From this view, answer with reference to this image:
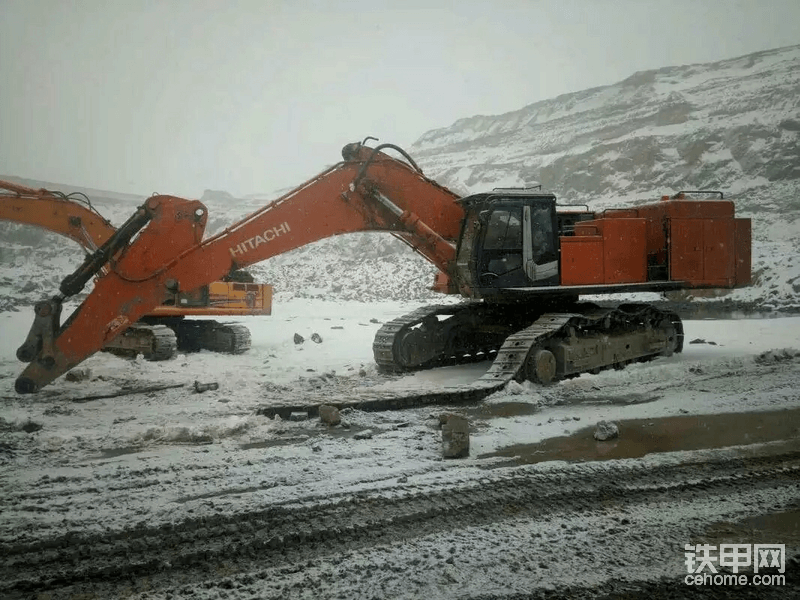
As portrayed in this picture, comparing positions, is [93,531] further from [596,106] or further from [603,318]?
[596,106]

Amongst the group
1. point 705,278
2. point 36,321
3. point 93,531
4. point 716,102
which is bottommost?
point 93,531

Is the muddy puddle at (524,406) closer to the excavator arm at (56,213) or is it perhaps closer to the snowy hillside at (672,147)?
the excavator arm at (56,213)

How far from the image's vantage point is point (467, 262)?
768 centimetres

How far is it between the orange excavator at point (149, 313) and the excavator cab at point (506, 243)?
3594mm

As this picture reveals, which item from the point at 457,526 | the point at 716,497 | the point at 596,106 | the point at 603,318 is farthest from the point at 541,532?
the point at 596,106

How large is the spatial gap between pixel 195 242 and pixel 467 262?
3121 mm

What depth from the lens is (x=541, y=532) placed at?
10.5ft

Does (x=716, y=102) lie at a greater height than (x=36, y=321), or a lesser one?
greater

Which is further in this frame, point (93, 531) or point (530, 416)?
point (530, 416)

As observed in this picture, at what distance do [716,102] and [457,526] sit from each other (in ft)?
92.0

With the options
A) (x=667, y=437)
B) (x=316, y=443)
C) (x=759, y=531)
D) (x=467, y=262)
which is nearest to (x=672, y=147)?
(x=467, y=262)

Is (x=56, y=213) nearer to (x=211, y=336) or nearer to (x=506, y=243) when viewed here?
(x=211, y=336)

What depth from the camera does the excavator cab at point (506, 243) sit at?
7.52 m

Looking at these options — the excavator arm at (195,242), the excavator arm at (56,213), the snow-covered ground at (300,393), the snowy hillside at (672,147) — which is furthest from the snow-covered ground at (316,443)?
the snowy hillside at (672,147)
